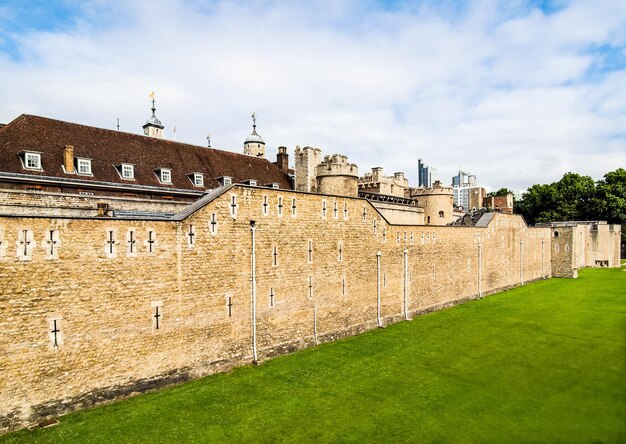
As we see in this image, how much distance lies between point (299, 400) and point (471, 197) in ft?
243

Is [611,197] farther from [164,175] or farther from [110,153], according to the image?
[110,153]

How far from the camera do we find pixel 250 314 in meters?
20.1

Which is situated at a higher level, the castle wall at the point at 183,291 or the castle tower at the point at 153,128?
the castle tower at the point at 153,128

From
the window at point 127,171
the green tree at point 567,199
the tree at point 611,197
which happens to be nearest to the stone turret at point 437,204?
the window at point 127,171

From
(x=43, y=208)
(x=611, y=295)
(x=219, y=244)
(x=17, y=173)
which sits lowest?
(x=611, y=295)

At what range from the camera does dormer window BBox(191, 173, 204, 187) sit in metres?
30.3

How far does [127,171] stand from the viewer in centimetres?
2667

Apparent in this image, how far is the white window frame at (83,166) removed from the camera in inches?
972

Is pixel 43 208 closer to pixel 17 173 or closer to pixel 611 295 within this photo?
pixel 17 173

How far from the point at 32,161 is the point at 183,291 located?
12809 mm

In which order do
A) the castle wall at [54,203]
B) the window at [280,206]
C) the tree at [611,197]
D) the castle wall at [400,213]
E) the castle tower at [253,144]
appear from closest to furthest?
the castle wall at [54,203]
the window at [280,206]
the castle wall at [400,213]
the castle tower at [253,144]
the tree at [611,197]

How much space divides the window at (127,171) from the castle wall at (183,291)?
10.8m

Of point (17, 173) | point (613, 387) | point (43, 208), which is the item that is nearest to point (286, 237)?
point (43, 208)

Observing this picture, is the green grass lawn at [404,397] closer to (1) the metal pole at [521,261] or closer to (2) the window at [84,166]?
(2) the window at [84,166]
